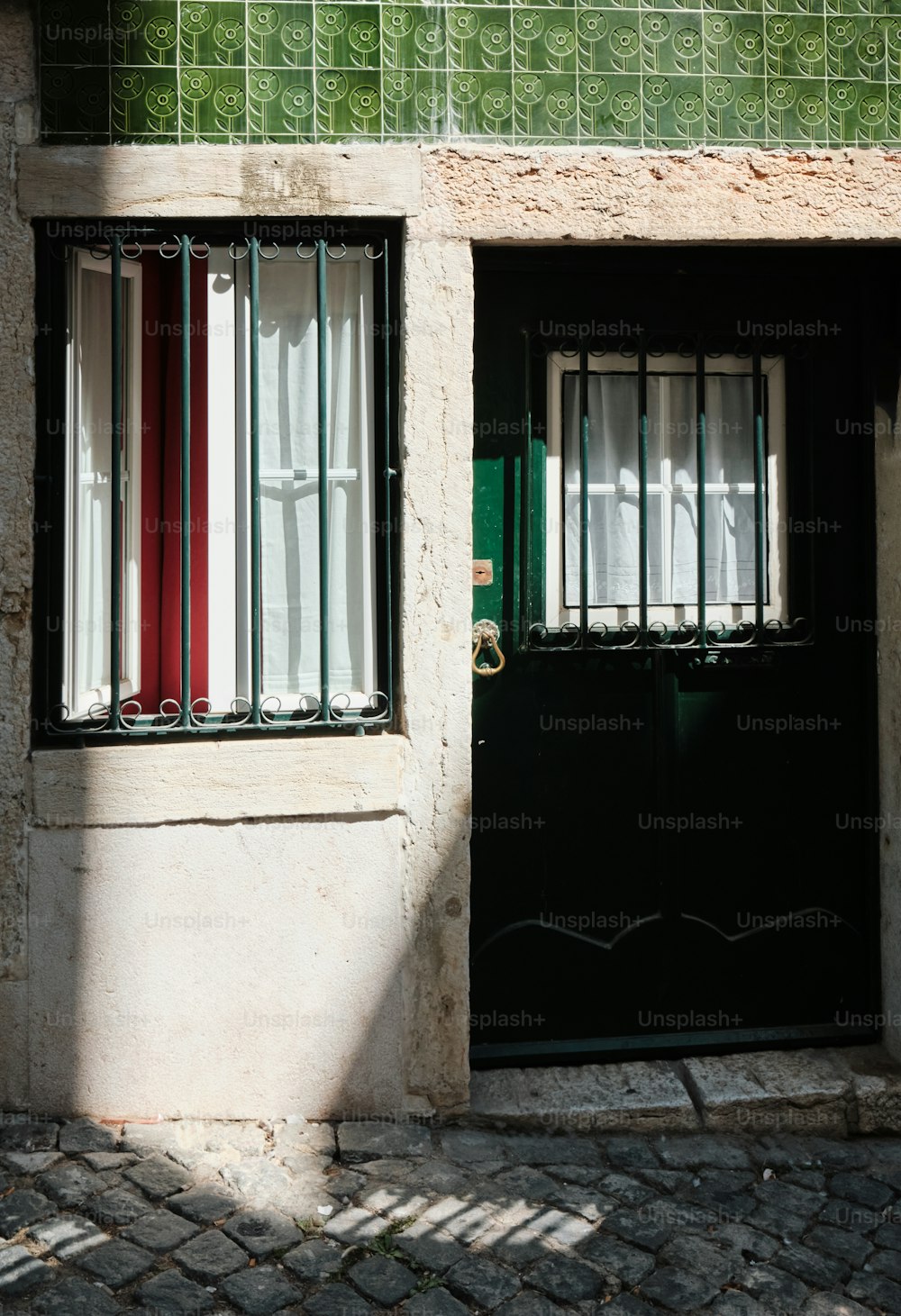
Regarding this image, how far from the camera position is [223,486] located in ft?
13.3

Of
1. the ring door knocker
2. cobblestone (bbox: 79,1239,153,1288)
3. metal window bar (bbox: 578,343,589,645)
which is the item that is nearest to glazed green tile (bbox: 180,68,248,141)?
metal window bar (bbox: 578,343,589,645)

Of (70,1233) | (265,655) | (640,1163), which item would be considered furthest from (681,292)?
(70,1233)

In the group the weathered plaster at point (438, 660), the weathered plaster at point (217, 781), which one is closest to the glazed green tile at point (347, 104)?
the weathered plaster at point (438, 660)

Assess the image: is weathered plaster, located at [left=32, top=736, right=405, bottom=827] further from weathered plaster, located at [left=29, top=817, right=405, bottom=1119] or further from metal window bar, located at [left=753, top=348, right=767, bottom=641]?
metal window bar, located at [left=753, top=348, right=767, bottom=641]

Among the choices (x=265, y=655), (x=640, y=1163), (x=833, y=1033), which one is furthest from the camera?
(x=833, y=1033)

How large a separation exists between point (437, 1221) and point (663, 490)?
93.7 inches

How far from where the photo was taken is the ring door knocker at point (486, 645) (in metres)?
4.18

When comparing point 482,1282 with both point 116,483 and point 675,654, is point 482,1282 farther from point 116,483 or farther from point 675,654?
point 116,483

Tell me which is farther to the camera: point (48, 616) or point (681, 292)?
point (681, 292)

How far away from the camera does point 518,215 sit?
3.94m

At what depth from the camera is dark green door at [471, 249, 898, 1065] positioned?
4.25 metres

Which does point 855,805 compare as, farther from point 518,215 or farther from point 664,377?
point 518,215

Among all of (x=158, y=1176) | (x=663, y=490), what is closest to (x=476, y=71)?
(x=663, y=490)

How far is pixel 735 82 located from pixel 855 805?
2.39 metres
